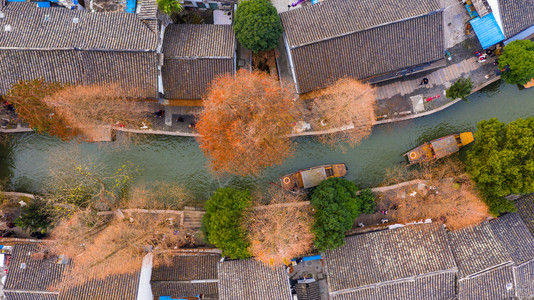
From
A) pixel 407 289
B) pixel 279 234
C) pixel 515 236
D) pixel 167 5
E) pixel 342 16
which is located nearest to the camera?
pixel 167 5

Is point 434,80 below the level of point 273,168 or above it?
above

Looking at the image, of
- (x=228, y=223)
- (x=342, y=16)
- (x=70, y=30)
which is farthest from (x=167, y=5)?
(x=228, y=223)

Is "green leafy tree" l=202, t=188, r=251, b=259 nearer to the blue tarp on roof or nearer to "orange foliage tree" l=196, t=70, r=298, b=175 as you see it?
"orange foliage tree" l=196, t=70, r=298, b=175

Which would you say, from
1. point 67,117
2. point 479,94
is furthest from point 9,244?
point 479,94

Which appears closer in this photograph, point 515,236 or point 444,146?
point 515,236

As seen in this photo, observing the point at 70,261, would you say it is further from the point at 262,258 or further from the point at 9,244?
the point at 262,258

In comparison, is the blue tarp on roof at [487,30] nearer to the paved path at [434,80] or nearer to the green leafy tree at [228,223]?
the paved path at [434,80]

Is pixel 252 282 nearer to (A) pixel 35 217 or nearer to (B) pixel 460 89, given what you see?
(A) pixel 35 217

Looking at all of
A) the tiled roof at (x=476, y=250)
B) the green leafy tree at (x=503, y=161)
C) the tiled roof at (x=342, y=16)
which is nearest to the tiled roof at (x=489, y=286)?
the tiled roof at (x=476, y=250)

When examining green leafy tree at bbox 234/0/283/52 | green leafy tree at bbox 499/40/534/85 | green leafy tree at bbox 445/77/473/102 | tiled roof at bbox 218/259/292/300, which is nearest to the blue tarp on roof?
green leafy tree at bbox 499/40/534/85
